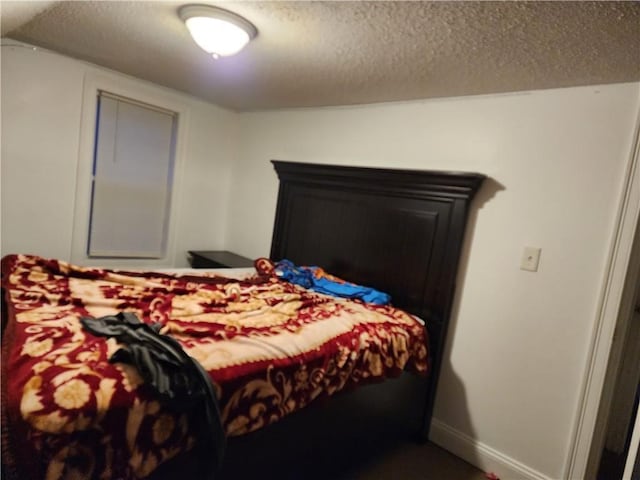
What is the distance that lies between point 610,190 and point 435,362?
4.10 feet

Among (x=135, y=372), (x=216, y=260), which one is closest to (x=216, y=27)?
(x=135, y=372)

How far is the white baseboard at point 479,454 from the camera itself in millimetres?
1938

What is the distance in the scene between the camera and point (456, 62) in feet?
5.79

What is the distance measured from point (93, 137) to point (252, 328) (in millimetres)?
2134

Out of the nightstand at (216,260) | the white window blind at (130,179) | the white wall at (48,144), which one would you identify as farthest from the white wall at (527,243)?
the white wall at (48,144)

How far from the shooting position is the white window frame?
8.73ft

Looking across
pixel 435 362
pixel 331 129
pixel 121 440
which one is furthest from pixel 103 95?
pixel 435 362

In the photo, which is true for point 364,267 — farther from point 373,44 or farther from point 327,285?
point 373,44

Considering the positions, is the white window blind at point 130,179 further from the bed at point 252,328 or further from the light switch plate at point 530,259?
the light switch plate at point 530,259

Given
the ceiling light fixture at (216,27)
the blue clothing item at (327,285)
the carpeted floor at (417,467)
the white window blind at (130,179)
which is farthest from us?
the white window blind at (130,179)

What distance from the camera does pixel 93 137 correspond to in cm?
273

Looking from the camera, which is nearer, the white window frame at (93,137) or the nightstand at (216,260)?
the white window frame at (93,137)

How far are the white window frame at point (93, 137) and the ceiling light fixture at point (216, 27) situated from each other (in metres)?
1.40

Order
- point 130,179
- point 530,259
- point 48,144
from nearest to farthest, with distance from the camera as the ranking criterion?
1. point 530,259
2. point 48,144
3. point 130,179
